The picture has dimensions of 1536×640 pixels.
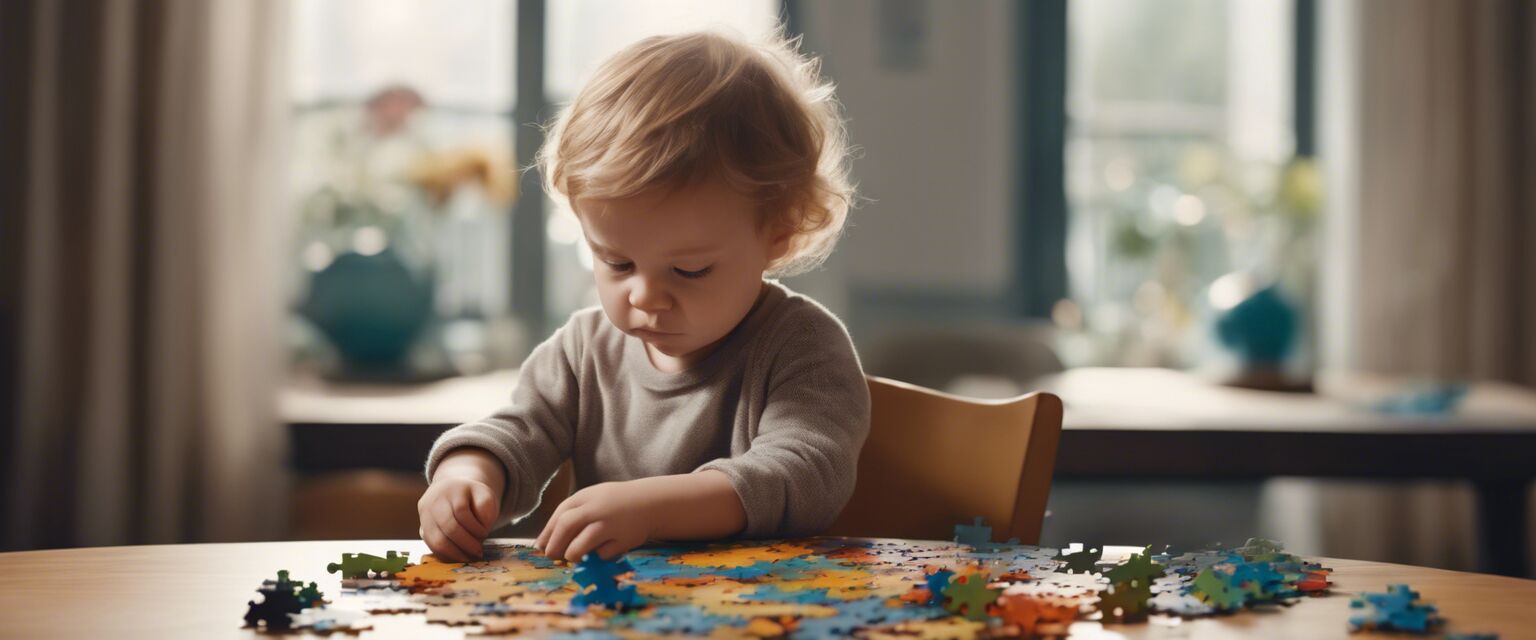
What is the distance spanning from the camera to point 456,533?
3.30 ft

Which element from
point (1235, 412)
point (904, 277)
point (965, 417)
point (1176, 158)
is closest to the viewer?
point (965, 417)

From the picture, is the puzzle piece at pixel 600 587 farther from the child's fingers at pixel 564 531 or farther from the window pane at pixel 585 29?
the window pane at pixel 585 29

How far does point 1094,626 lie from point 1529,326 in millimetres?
3022

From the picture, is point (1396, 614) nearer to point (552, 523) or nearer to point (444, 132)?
point (552, 523)

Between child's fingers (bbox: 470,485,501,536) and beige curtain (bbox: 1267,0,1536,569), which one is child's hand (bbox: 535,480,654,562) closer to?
child's fingers (bbox: 470,485,501,536)

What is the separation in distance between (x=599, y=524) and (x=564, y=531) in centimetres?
3

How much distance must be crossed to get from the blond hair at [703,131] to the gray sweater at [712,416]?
9 cm

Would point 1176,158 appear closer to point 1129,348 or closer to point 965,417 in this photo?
point 1129,348

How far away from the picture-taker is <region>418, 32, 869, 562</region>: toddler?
3.46 feet

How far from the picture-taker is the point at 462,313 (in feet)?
11.5

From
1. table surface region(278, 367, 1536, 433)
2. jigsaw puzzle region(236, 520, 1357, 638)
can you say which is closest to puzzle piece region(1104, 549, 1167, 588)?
jigsaw puzzle region(236, 520, 1357, 638)

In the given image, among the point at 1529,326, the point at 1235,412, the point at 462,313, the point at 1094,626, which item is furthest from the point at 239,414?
the point at 1529,326

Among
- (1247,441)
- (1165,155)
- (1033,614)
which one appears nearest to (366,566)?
(1033,614)

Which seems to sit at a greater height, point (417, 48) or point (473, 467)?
point (417, 48)
